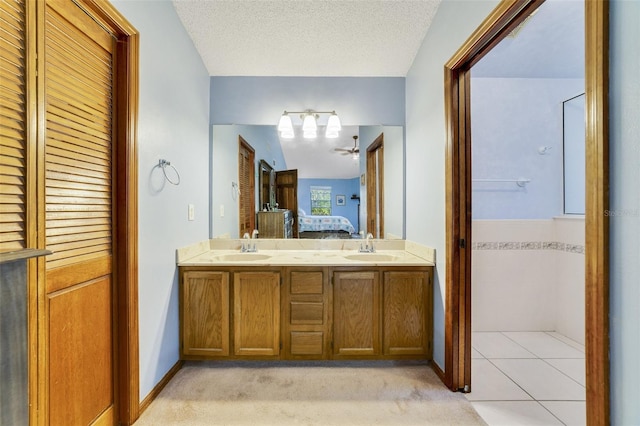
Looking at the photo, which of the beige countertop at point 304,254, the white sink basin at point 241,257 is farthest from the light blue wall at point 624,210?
the white sink basin at point 241,257

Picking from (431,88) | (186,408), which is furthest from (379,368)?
(431,88)

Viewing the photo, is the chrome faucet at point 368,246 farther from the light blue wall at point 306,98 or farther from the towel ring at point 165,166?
the towel ring at point 165,166

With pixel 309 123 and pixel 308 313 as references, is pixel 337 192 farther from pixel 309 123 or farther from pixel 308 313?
pixel 308 313

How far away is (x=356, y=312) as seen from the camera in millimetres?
2160

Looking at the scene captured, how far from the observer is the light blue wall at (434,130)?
1.81 meters

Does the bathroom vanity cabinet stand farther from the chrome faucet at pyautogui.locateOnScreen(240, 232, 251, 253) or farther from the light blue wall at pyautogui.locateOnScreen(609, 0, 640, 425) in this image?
the light blue wall at pyautogui.locateOnScreen(609, 0, 640, 425)

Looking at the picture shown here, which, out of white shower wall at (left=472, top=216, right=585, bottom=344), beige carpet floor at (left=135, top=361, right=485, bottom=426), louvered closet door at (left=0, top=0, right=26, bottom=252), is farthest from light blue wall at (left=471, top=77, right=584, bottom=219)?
louvered closet door at (left=0, top=0, right=26, bottom=252)

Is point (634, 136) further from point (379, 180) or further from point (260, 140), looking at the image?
point (260, 140)

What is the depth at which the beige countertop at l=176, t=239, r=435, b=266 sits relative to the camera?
216cm

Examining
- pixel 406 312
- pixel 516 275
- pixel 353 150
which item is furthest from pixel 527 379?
pixel 353 150

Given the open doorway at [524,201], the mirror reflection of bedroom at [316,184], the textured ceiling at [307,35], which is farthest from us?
the mirror reflection of bedroom at [316,184]

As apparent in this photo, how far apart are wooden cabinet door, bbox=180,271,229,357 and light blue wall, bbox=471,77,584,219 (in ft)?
7.79

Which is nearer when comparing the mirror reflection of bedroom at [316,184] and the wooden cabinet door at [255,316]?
the wooden cabinet door at [255,316]

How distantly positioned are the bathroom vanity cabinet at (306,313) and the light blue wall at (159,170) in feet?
0.69
